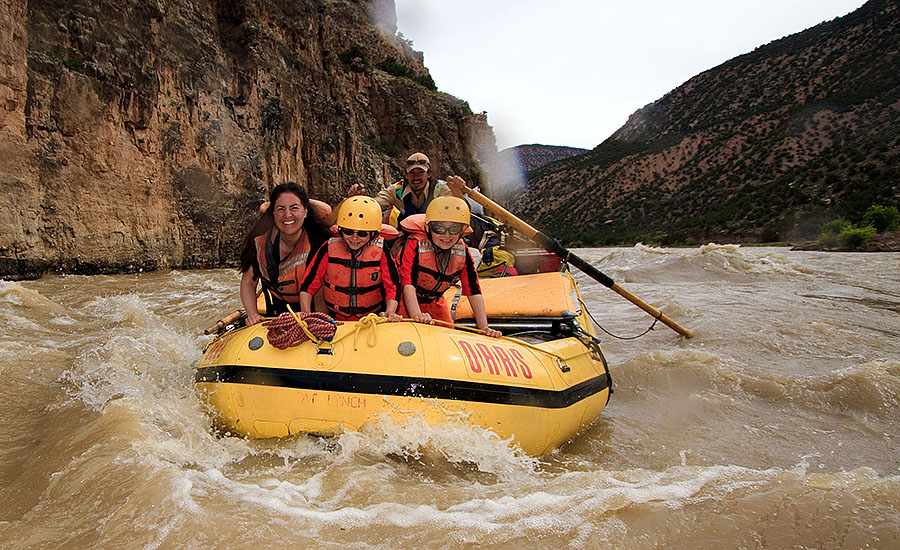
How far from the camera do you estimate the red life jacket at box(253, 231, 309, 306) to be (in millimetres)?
3182

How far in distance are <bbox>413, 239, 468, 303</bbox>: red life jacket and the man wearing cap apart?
5.10 ft

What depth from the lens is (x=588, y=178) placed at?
60.5 meters

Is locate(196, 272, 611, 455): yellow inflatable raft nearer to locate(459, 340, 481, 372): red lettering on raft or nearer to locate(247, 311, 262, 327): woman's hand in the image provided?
locate(459, 340, 481, 372): red lettering on raft

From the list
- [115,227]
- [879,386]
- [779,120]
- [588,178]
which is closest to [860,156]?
[779,120]

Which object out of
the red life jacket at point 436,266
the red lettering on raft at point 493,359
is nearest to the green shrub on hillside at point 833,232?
the red life jacket at point 436,266

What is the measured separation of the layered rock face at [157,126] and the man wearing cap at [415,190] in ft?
Answer: 24.6

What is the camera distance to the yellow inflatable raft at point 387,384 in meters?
2.45

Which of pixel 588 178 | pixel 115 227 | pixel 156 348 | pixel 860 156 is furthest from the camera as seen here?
pixel 588 178

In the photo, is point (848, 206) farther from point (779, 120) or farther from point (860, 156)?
point (779, 120)

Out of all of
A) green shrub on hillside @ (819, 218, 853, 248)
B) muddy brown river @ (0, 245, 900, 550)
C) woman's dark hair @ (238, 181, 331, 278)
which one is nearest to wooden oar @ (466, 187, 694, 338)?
muddy brown river @ (0, 245, 900, 550)

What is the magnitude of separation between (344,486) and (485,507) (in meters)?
0.63

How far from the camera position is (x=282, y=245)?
3234mm

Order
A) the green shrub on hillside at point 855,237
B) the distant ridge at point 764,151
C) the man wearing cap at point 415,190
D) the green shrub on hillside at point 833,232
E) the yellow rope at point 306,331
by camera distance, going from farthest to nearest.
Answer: the distant ridge at point 764,151 → the green shrub on hillside at point 833,232 → the green shrub on hillside at point 855,237 → the man wearing cap at point 415,190 → the yellow rope at point 306,331

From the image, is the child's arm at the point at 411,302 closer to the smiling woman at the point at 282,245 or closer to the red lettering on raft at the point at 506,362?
the red lettering on raft at the point at 506,362
